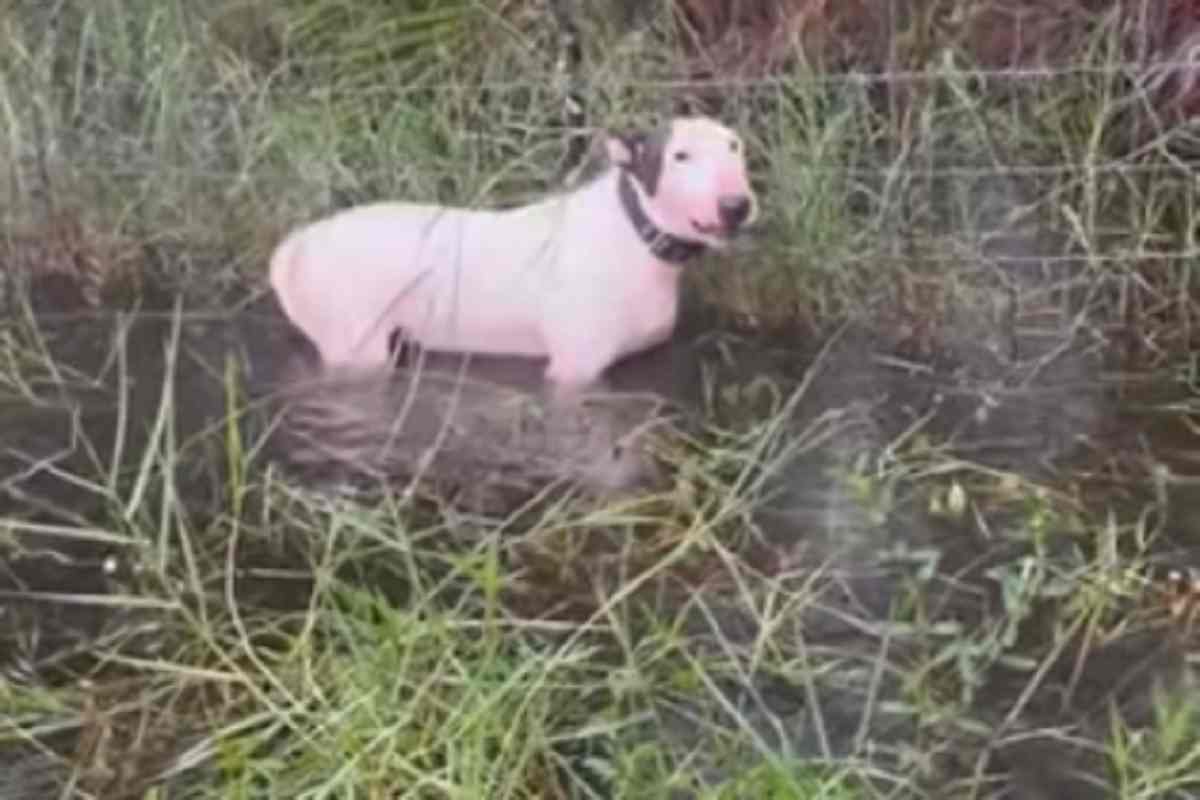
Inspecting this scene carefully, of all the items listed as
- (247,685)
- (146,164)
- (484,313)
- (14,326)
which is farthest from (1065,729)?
(146,164)

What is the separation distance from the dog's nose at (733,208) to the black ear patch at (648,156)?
A: 8cm

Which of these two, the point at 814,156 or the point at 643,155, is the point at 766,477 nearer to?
the point at 643,155

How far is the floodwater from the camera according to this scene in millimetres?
1925

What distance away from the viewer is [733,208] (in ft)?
8.61

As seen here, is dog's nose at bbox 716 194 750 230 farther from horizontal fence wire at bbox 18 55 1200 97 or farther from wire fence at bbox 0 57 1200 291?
horizontal fence wire at bbox 18 55 1200 97

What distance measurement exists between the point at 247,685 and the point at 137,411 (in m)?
0.78

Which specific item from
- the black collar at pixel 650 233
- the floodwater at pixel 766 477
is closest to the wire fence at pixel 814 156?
the floodwater at pixel 766 477

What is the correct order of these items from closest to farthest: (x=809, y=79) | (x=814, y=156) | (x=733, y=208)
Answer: (x=733, y=208) → (x=814, y=156) → (x=809, y=79)

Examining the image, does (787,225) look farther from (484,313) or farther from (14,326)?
(14,326)

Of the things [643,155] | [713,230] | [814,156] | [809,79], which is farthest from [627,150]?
[809,79]

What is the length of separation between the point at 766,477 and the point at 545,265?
479 mm

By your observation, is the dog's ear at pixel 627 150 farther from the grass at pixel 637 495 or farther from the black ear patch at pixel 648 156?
the grass at pixel 637 495

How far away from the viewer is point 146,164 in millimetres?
3291

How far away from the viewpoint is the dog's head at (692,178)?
263 cm
